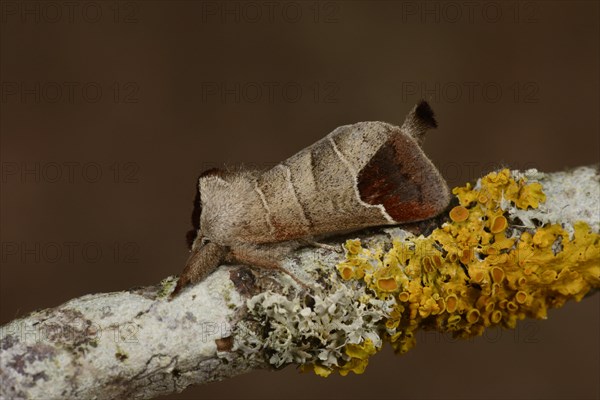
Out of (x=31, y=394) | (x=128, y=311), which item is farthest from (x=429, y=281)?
(x=31, y=394)

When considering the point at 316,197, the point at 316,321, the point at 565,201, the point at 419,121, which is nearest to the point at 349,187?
the point at 316,197

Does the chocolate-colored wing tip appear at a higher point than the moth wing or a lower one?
higher

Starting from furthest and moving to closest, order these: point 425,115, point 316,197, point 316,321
Result: point 425,115 < point 316,197 < point 316,321

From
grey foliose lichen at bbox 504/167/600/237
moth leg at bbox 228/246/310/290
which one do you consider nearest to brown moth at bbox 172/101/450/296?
moth leg at bbox 228/246/310/290

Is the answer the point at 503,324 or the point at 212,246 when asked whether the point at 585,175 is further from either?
the point at 212,246

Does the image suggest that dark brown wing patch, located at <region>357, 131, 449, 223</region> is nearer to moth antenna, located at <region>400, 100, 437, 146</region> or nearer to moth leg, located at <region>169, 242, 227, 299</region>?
moth antenna, located at <region>400, 100, 437, 146</region>

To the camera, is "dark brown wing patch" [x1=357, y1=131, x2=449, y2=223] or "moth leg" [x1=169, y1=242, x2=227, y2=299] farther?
"dark brown wing patch" [x1=357, y1=131, x2=449, y2=223]

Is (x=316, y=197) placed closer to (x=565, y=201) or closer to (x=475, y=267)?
(x=475, y=267)

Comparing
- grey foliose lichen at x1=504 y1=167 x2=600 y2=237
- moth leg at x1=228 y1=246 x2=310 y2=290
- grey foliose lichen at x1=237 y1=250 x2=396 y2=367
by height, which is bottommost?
grey foliose lichen at x1=237 y1=250 x2=396 y2=367
